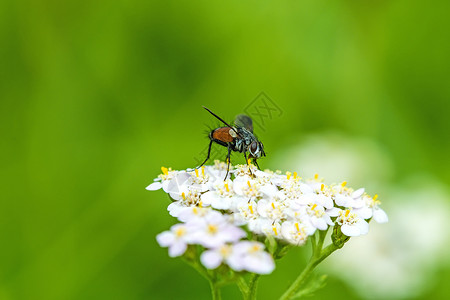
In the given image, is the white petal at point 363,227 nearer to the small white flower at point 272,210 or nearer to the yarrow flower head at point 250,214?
the yarrow flower head at point 250,214

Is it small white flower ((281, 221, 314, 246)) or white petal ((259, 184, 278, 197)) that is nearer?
small white flower ((281, 221, 314, 246))

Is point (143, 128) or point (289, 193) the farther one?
point (143, 128)

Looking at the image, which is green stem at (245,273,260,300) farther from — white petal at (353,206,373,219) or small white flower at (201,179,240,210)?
white petal at (353,206,373,219)

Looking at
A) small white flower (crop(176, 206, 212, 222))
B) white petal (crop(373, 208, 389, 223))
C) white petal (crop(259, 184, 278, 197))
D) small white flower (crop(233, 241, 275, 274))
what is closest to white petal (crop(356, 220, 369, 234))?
white petal (crop(373, 208, 389, 223))

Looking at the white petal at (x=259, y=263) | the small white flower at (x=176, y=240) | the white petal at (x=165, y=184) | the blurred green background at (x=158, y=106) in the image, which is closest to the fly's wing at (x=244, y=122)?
the white petal at (x=165, y=184)

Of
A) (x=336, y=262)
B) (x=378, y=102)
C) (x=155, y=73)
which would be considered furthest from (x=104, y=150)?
(x=378, y=102)

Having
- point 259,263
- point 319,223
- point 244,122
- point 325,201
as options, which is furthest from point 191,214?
point 244,122

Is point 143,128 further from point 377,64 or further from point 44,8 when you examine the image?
point 377,64
